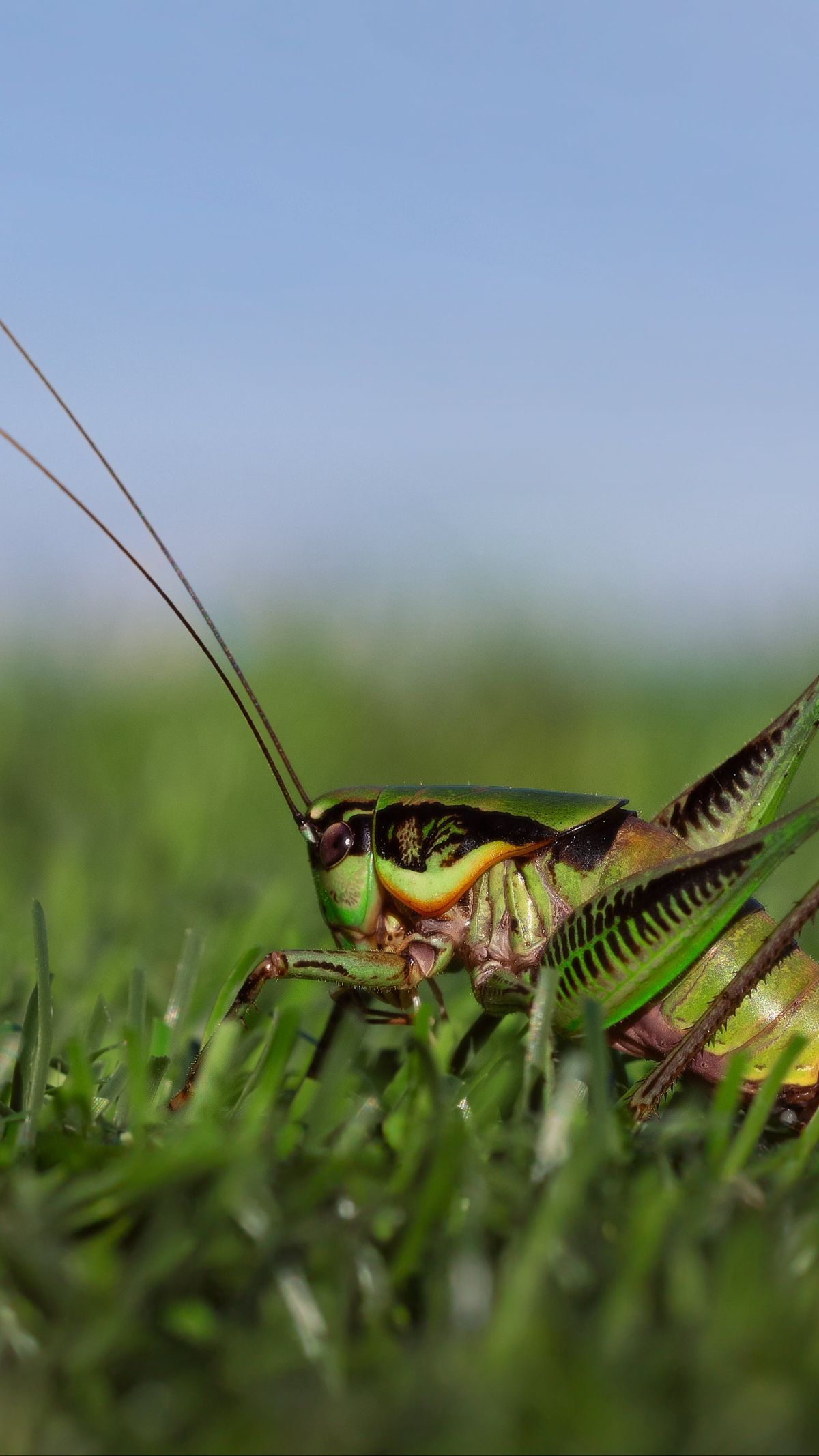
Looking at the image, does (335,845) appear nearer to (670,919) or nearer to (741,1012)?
(670,919)

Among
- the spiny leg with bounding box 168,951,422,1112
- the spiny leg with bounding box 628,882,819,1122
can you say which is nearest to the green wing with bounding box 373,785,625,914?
the spiny leg with bounding box 168,951,422,1112

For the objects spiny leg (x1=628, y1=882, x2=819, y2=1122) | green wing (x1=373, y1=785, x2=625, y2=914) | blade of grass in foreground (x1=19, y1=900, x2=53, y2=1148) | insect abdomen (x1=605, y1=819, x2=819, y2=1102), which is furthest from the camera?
green wing (x1=373, y1=785, x2=625, y2=914)

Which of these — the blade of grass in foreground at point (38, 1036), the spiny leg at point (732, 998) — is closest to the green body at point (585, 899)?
the spiny leg at point (732, 998)

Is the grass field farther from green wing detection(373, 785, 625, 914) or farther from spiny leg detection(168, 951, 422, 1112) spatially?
green wing detection(373, 785, 625, 914)

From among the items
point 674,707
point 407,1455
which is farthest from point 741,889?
point 674,707

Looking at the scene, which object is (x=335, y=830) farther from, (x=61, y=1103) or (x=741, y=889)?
(x=61, y=1103)

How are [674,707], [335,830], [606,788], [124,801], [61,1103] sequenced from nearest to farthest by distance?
[61,1103], [335,830], [124,801], [606,788], [674,707]

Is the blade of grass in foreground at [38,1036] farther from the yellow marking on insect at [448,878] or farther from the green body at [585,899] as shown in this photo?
the yellow marking on insect at [448,878]

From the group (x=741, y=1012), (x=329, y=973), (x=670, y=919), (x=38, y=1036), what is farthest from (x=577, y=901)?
(x=38, y=1036)
